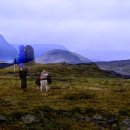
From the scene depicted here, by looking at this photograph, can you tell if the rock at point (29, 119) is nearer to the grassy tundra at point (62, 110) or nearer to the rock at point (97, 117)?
the grassy tundra at point (62, 110)

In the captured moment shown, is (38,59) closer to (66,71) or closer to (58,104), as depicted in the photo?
(66,71)

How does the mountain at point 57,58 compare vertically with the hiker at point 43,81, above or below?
above

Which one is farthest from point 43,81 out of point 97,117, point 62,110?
point 97,117

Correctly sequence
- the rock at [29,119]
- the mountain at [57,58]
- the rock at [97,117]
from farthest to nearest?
the mountain at [57,58] → the rock at [97,117] → the rock at [29,119]

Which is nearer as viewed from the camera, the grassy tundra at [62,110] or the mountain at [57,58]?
the grassy tundra at [62,110]

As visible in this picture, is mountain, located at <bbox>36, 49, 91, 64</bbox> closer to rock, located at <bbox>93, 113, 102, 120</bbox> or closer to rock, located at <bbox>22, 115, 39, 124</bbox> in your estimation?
rock, located at <bbox>93, 113, 102, 120</bbox>

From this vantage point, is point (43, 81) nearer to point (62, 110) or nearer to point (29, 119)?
point (62, 110)

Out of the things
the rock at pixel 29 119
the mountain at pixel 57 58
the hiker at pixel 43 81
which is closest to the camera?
the rock at pixel 29 119

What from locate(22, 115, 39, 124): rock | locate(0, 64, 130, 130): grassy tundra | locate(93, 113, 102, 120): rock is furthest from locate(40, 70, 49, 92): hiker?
locate(22, 115, 39, 124): rock

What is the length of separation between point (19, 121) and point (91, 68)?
224 ft

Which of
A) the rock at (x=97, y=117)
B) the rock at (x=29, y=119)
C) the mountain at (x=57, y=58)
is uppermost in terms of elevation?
the mountain at (x=57, y=58)

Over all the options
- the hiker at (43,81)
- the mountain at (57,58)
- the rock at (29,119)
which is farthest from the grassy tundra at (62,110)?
the mountain at (57,58)

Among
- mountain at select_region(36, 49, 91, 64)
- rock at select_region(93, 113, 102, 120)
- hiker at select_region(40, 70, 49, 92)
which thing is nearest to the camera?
rock at select_region(93, 113, 102, 120)

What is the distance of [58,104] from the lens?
34688 mm
